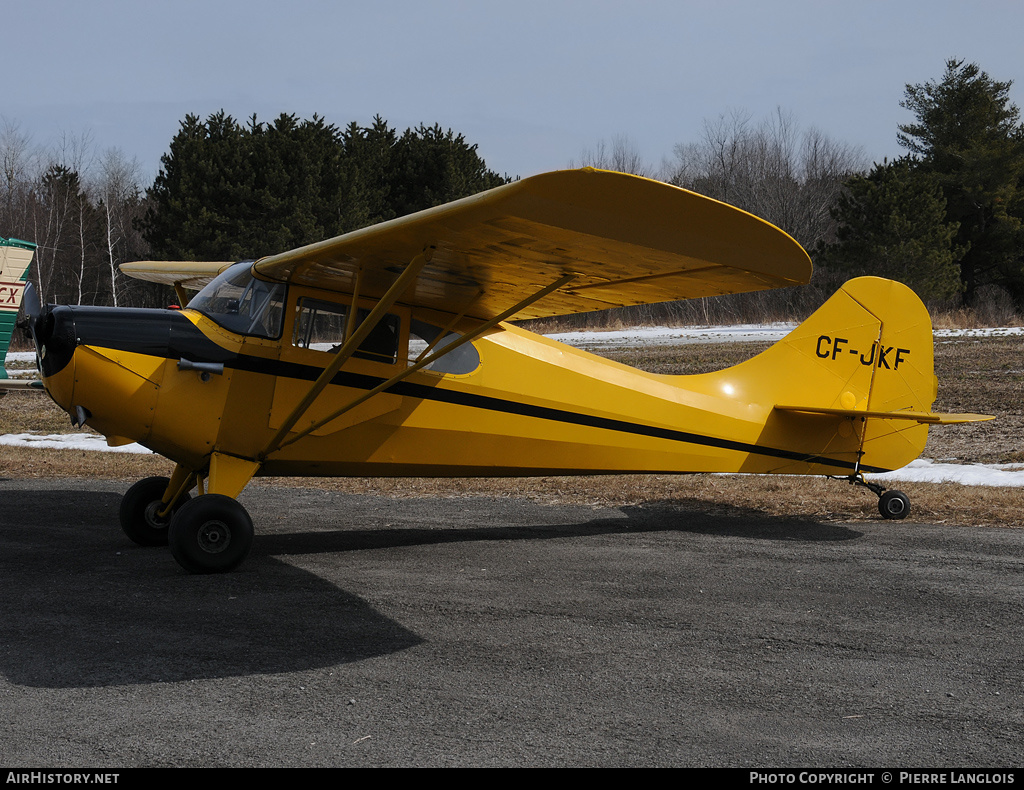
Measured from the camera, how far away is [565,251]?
5.54m

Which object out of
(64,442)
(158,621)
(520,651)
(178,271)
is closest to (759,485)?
(520,651)

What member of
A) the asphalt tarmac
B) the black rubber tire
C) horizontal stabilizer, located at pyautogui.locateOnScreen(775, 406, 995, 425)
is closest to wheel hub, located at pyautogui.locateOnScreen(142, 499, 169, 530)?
the asphalt tarmac

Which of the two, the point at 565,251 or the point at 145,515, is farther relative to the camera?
the point at 145,515

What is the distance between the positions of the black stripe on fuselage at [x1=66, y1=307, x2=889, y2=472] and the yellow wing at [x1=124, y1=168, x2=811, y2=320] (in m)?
0.70

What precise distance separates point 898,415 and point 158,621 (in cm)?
666

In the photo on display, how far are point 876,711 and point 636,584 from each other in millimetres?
2367

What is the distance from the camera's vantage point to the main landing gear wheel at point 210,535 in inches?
240

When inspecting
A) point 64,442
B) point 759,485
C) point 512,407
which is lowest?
point 64,442

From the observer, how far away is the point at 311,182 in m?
37.1

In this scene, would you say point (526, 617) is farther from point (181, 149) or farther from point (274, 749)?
point (181, 149)

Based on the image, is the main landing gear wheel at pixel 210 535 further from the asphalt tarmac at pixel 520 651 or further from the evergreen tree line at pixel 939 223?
the evergreen tree line at pixel 939 223

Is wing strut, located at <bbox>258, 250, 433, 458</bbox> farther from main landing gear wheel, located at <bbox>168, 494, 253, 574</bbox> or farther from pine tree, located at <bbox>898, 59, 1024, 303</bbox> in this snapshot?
pine tree, located at <bbox>898, 59, 1024, 303</bbox>

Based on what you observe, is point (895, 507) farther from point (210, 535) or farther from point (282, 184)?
point (282, 184)

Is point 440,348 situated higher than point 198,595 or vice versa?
point 440,348
